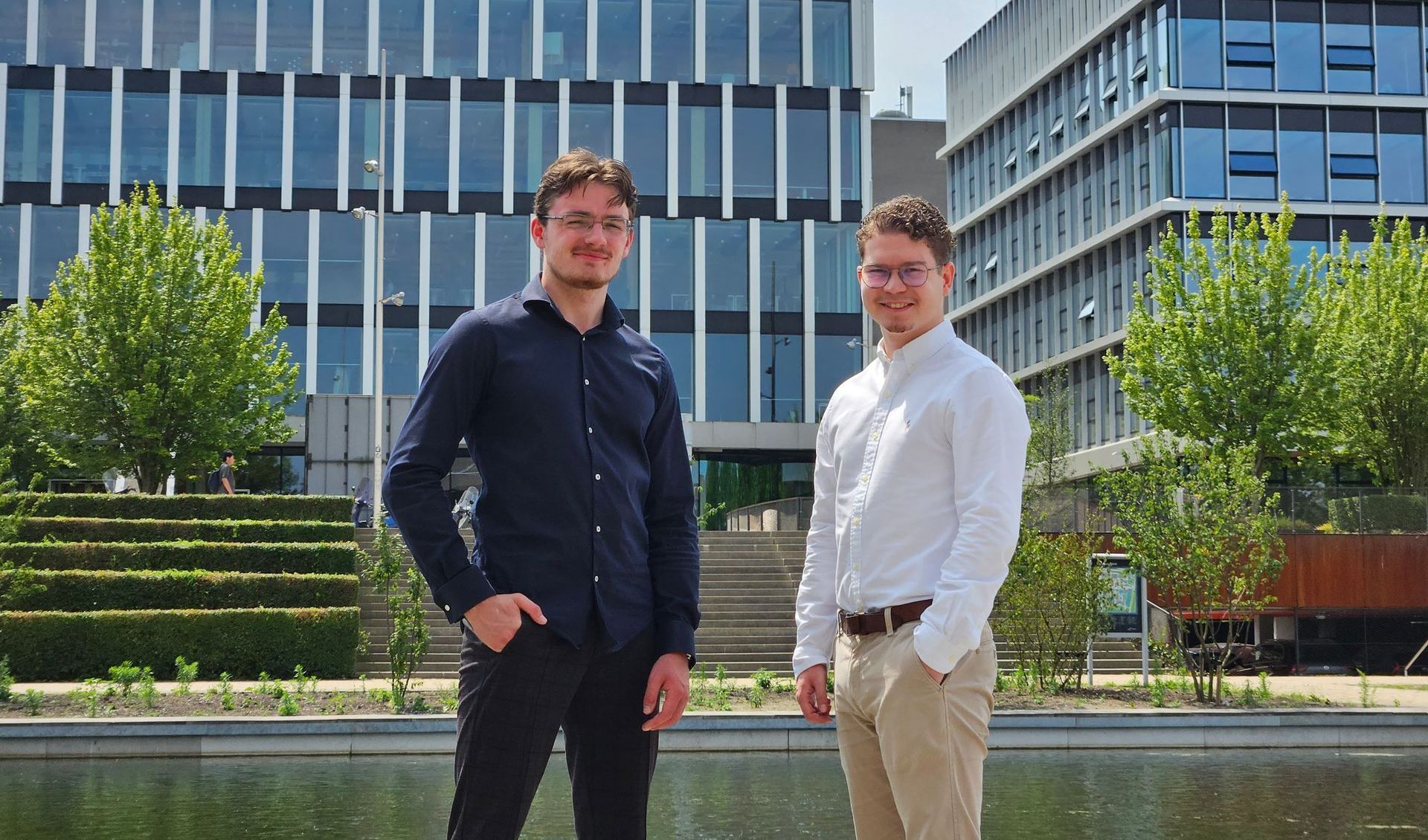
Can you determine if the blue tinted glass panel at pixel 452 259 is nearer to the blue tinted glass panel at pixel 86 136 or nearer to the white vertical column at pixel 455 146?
the white vertical column at pixel 455 146

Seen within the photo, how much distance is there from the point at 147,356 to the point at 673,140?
20242mm

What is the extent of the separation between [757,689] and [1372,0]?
43.7 m

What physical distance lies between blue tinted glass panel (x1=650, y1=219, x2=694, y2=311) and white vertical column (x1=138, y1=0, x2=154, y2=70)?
17.2 m

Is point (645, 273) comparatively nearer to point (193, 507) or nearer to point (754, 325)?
point (754, 325)

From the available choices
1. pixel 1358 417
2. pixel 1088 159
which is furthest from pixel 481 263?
pixel 1358 417

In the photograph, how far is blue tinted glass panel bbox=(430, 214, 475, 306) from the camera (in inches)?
1959

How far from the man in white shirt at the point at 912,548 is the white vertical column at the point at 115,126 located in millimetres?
49440

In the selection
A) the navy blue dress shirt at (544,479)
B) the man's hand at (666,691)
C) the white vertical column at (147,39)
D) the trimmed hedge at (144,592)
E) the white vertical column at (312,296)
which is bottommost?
the trimmed hedge at (144,592)

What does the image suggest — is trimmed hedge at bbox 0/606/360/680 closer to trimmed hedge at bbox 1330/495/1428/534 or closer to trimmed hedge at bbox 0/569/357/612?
trimmed hedge at bbox 0/569/357/612

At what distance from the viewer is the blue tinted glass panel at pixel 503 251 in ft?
164

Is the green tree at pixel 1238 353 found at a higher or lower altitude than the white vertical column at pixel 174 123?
lower

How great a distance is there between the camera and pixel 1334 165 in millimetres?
51469

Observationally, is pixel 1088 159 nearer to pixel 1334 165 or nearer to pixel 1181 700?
pixel 1334 165

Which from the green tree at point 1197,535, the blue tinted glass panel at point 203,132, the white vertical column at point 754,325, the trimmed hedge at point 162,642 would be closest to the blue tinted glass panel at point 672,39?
the white vertical column at point 754,325
